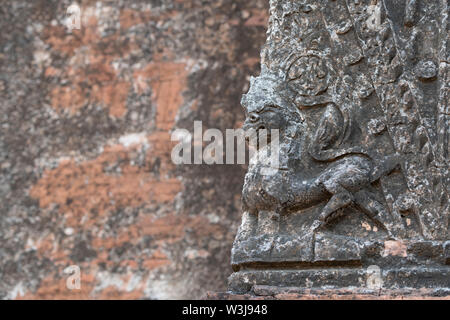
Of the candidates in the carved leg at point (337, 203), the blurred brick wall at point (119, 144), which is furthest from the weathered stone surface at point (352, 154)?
the blurred brick wall at point (119, 144)

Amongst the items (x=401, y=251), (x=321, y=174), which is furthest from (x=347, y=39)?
(x=401, y=251)

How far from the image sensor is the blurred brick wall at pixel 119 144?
6.11m

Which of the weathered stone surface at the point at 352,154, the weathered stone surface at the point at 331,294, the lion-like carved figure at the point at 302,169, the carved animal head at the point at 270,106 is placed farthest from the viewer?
the carved animal head at the point at 270,106

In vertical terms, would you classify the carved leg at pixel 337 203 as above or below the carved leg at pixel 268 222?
above

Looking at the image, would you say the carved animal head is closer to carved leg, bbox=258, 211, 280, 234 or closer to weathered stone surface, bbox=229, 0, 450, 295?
weathered stone surface, bbox=229, 0, 450, 295

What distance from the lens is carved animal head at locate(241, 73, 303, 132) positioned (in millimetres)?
3398

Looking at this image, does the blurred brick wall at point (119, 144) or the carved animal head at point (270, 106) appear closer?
the carved animal head at point (270, 106)

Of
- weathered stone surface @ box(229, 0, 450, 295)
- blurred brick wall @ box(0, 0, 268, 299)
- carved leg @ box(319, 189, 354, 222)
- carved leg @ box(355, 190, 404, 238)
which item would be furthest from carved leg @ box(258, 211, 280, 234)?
blurred brick wall @ box(0, 0, 268, 299)

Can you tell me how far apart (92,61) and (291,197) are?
365cm

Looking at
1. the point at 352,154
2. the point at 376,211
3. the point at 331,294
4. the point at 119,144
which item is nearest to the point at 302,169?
the point at 352,154

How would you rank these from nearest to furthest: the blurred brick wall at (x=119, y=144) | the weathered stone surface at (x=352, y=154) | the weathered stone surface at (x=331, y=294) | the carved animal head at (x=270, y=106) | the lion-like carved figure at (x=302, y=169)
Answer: the weathered stone surface at (x=331, y=294) < the weathered stone surface at (x=352, y=154) < the lion-like carved figure at (x=302, y=169) < the carved animal head at (x=270, y=106) < the blurred brick wall at (x=119, y=144)

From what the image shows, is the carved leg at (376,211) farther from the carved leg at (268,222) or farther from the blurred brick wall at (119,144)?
the blurred brick wall at (119,144)

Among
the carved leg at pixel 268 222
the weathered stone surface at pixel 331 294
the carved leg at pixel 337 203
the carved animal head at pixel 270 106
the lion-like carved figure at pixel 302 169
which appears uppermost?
the carved animal head at pixel 270 106

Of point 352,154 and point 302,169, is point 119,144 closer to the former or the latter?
point 302,169
